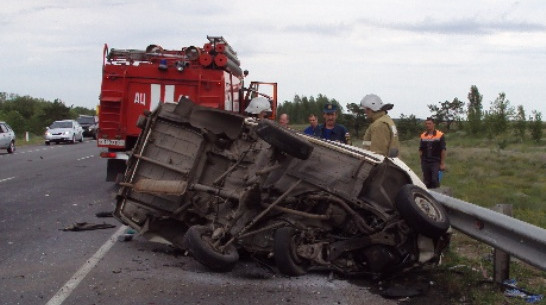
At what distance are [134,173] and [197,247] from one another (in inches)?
79.6

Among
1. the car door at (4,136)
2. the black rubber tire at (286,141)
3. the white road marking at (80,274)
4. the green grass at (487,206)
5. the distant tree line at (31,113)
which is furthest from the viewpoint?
the distant tree line at (31,113)

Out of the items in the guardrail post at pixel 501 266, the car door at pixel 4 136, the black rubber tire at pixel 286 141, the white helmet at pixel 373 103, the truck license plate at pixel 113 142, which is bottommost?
the guardrail post at pixel 501 266

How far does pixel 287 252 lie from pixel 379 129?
2.24m

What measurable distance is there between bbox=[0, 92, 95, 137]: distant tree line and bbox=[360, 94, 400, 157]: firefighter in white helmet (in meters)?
53.0

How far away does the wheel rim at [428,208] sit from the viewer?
6292 mm

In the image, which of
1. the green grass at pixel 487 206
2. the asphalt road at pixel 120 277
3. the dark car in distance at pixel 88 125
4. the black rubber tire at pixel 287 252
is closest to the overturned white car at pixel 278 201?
the black rubber tire at pixel 287 252

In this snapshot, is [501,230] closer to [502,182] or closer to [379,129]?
[379,129]

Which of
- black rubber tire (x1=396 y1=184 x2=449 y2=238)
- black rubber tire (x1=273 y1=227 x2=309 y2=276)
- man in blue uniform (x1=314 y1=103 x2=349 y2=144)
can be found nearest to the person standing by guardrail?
man in blue uniform (x1=314 y1=103 x2=349 y2=144)

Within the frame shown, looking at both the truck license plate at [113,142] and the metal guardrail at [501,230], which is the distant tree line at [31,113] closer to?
the truck license plate at [113,142]

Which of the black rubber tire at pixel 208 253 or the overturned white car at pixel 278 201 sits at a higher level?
the overturned white car at pixel 278 201

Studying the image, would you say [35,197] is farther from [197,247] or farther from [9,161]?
[9,161]

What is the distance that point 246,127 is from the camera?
771 centimetres

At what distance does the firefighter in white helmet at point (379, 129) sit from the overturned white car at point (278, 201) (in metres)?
0.62

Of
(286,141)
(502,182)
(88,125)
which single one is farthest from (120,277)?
(88,125)
